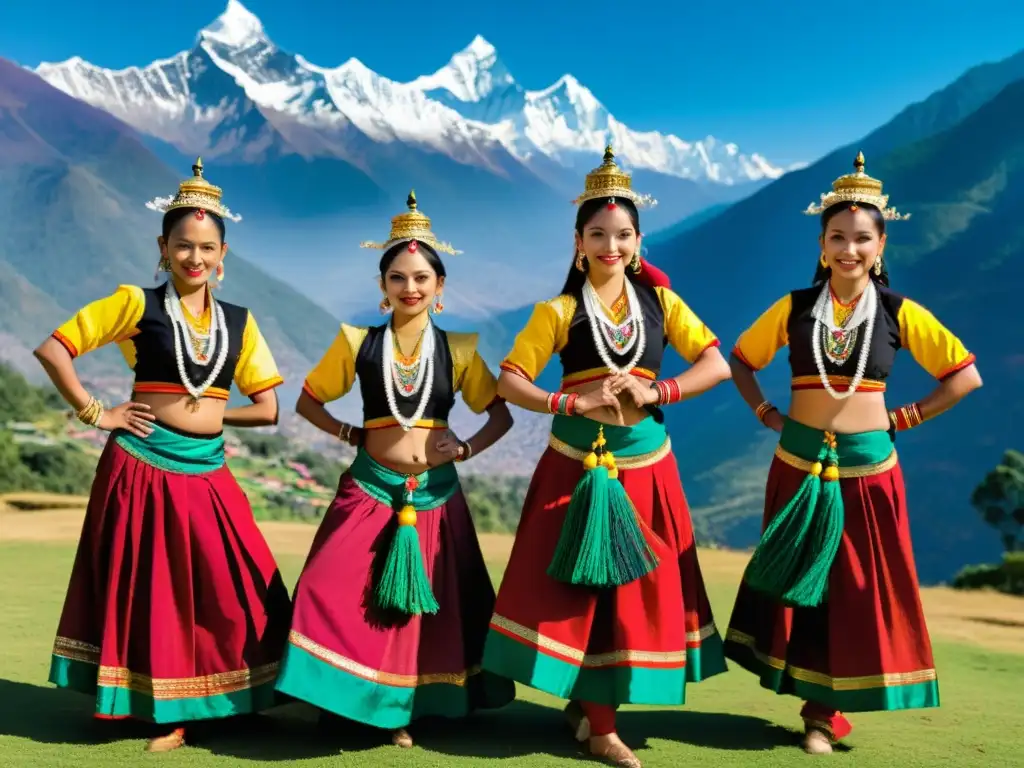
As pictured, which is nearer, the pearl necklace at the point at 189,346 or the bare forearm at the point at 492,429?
the pearl necklace at the point at 189,346

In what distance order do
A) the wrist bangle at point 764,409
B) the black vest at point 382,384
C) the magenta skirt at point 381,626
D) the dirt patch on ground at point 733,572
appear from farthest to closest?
1. the dirt patch on ground at point 733,572
2. the wrist bangle at point 764,409
3. the black vest at point 382,384
4. the magenta skirt at point 381,626

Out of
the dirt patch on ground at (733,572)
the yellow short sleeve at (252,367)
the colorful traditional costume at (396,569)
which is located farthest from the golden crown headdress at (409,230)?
the dirt patch on ground at (733,572)

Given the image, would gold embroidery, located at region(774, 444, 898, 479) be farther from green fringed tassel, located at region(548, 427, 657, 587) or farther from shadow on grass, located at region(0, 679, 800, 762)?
shadow on grass, located at region(0, 679, 800, 762)

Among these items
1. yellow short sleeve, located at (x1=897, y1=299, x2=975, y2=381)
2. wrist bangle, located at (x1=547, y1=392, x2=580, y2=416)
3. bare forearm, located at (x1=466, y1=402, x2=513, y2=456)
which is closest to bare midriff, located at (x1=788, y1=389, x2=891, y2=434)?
yellow short sleeve, located at (x1=897, y1=299, x2=975, y2=381)

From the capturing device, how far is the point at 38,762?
3.22 meters

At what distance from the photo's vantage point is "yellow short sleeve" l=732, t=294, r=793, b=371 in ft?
12.3

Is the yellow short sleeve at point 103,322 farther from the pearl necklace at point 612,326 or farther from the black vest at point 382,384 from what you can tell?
the pearl necklace at point 612,326

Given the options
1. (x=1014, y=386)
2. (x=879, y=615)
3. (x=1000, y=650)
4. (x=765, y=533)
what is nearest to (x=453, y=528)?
(x=765, y=533)

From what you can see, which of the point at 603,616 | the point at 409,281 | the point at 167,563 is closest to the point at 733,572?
the point at 603,616

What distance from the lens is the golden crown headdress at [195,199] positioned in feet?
12.0

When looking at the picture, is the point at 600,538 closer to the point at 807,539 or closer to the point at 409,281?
the point at 807,539

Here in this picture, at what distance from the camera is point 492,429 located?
3.75 meters

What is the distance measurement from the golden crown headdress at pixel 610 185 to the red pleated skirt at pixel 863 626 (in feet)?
3.46

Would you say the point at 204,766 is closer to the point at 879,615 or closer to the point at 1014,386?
the point at 879,615
